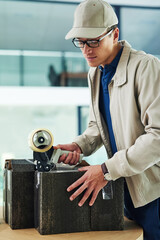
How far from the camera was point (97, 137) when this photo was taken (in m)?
1.68

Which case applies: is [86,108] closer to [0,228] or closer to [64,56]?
[64,56]

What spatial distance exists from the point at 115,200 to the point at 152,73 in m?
0.49

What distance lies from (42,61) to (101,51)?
9.28 feet

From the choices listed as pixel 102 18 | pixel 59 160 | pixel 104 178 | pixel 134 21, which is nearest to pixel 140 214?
pixel 104 178

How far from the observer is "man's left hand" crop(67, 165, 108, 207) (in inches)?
50.4

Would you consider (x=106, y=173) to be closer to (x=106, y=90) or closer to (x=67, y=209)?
(x=67, y=209)

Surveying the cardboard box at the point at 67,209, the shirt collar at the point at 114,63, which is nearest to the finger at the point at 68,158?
the cardboard box at the point at 67,209

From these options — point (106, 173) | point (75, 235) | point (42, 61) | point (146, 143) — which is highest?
point (42, 61)

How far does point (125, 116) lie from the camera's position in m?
1.40

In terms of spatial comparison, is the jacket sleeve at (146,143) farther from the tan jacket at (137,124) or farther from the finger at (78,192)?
the finger at (78,192)

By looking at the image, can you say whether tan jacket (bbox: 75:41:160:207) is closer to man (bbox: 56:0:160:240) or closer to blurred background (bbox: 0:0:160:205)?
man (bbox: 56:0:160:240)

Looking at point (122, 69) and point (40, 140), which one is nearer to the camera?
point (40, 140)

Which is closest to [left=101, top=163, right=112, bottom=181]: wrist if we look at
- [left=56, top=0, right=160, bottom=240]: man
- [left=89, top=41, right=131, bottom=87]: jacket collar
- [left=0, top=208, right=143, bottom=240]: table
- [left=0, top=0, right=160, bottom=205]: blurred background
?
[left=56, top=0, right=160, bottom=240]: man

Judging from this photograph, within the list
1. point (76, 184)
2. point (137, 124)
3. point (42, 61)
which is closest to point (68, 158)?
point (76, 184)
